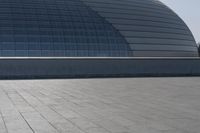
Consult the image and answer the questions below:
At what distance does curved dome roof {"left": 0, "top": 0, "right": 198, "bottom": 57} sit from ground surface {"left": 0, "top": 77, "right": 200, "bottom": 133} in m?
21.1

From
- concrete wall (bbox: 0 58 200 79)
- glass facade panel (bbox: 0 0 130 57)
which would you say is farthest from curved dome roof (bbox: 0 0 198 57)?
concrete wall (bbox: 0 58 200 79)

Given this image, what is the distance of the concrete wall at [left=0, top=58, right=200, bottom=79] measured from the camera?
35.3 m

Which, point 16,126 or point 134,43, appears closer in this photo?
point 16,126

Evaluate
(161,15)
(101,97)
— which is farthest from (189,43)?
(101,97)

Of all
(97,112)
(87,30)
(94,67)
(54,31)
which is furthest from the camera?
(87,30)

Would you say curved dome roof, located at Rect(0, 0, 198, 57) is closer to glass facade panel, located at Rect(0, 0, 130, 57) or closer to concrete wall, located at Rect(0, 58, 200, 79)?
glass facade panel, located at Rect(0, 0, 130, 57)

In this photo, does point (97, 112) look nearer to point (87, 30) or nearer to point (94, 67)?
point (94, 67)

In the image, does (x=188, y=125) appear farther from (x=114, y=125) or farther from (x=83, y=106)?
(x=83, y=106)

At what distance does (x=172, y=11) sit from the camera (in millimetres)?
63750

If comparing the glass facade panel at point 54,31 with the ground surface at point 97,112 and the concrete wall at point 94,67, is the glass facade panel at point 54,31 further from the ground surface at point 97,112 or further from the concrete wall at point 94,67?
the ground surface at point 97,112

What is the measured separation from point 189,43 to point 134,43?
11.8 metres

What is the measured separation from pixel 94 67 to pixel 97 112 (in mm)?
23563

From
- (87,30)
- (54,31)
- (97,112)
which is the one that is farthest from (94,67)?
(97,112)

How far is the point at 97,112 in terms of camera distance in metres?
15.3
